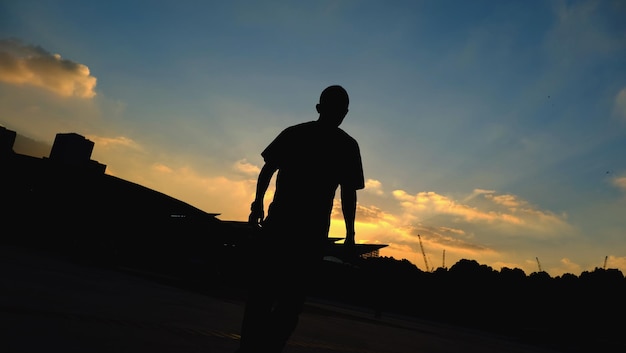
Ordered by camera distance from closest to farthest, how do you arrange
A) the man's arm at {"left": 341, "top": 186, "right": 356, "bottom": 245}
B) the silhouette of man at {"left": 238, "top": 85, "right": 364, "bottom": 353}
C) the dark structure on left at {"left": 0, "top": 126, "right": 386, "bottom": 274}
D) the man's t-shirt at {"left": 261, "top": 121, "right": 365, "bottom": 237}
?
1. the silhouette of man at {"left": 238, "top": 85, "right": 364, "bottom": 353}
2. the man's t-shirt at {"left": 261, "top": 121, "right": 365, "bottom": 237}
3. the man's arm at {"left": 341, "top": 186, "right": 356, "bottom": 245}
4. the dark structure on left at {"left": 0, "top": 126, "right": 386, "bottom": 274}

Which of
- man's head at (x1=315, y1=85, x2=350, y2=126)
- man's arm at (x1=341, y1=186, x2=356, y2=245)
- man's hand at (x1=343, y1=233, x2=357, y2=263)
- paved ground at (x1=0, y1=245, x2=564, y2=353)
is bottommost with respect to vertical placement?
paved ground at (x1=0, y1=245, x2=564, y2=353)

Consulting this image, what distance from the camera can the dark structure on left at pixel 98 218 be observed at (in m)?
20.0

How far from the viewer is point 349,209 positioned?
335cm

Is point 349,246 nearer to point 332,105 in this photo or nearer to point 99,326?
point 332,105

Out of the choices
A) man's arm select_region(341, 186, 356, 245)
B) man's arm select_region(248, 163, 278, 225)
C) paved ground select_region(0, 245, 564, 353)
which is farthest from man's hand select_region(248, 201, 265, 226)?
paved ground select_region(0, 245, 564, 353)

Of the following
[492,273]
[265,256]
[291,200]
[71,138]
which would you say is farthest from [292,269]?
[492,273]

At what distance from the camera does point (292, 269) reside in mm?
2861

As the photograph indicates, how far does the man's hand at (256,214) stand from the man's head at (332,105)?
0.76 metres

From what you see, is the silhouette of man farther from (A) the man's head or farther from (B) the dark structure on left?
(B) the dark structure on left

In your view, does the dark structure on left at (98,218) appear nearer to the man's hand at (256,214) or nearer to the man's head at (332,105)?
the man's hand at (256,214)

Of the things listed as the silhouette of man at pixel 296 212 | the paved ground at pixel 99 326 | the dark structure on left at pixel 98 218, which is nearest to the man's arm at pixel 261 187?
the silhouette of man at pixel 296 212

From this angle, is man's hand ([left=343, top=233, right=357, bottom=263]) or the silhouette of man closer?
→ the silhouette of man

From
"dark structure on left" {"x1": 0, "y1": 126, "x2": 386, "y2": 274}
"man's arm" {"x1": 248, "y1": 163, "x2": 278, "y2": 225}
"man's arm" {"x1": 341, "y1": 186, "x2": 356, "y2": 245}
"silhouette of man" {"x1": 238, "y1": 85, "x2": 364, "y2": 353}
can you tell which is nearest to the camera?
"silhouette of man" {"x1": 238, "y1": 85, "x2": 364, "y2": 353}

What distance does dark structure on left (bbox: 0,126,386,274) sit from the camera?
20047mm
